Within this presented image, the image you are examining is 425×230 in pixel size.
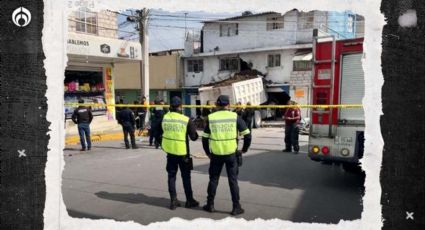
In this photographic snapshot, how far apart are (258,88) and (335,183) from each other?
576 inches

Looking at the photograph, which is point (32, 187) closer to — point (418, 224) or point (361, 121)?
point (418, 224)

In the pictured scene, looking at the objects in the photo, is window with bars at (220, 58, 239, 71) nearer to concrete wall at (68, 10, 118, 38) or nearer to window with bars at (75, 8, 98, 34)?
concrete wall at (68, 10, 118, 38)

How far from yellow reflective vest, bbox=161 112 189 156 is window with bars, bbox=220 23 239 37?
2067 cm

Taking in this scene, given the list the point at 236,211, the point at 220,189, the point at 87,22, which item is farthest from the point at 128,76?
the point at 236,211

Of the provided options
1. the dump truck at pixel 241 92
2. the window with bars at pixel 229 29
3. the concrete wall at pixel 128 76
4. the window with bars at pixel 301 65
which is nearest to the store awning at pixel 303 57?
the window with bars at pixel 301 65

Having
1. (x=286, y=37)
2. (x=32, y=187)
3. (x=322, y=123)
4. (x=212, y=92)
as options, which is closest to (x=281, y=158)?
(x=322, y=123)

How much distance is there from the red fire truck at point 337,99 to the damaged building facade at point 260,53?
1271cm

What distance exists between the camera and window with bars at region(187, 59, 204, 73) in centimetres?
2688

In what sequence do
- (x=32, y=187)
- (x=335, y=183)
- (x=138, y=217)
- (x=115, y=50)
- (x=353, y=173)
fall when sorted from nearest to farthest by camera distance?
(x=32, y=187), (x=138, y=217), (x=335, y=183), (x=353, y=173), (x=115, y=50)

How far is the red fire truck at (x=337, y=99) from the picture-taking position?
516 centimetres

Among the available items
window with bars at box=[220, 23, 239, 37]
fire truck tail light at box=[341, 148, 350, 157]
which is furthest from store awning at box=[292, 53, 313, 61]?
fire truck tail light at box=[341, 148, 350, 157]

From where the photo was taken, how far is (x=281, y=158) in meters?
8.94

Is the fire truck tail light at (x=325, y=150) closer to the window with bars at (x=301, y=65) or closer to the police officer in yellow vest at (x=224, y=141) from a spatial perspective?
the police officer in yellow vest at (x=224, y=141)

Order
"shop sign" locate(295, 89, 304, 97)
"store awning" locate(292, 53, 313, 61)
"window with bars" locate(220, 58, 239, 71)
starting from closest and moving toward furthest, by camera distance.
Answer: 1. "store awning" locate(292, 53, 313, 61)
2. "shop sign" locate(295, 89, 304, 97)
3. "window with bars" locate(220, 58, 239, 71)
